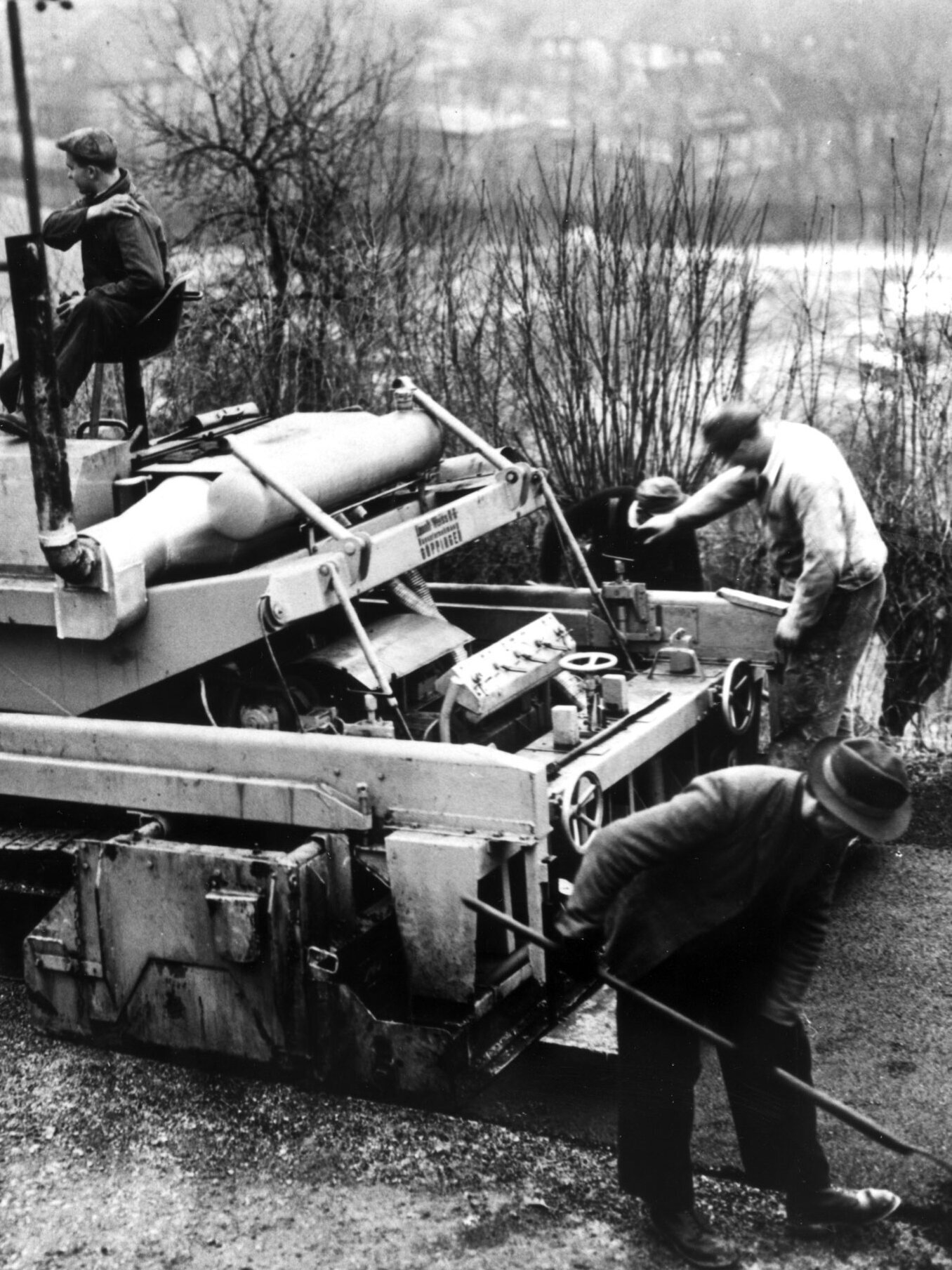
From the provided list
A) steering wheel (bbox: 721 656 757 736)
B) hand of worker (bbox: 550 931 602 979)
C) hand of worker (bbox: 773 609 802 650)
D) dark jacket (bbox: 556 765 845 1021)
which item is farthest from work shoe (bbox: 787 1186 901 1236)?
hand of worker (bbox: 773 609 802 650)

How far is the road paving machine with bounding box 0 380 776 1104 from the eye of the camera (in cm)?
462

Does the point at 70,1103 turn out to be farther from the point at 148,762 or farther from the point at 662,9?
the point at 662,9

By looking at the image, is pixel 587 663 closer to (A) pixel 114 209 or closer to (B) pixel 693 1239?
(B) pixel 693 1239

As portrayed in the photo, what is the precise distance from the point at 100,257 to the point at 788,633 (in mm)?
3011

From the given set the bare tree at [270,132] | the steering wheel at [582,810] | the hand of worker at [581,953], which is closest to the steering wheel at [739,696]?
the steering wheel at [582,810]

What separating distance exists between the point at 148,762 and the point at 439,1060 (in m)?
1.42

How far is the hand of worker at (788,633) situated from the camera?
605 cm

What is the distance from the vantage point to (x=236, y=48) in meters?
12.6

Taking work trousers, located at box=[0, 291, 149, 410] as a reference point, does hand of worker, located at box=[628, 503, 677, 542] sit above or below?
below

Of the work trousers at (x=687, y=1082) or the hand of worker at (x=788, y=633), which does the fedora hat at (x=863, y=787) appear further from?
the hand of worker at (x=788, y=633)

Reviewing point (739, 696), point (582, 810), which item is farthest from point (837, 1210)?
point (739, 696)

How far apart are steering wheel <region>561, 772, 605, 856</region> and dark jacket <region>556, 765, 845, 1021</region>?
0.78 meters

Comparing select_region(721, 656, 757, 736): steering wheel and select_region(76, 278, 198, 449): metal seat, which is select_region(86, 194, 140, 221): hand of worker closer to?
select_region(76, 278, 198, 449): metal seat

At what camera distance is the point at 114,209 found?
5871 millimetres
